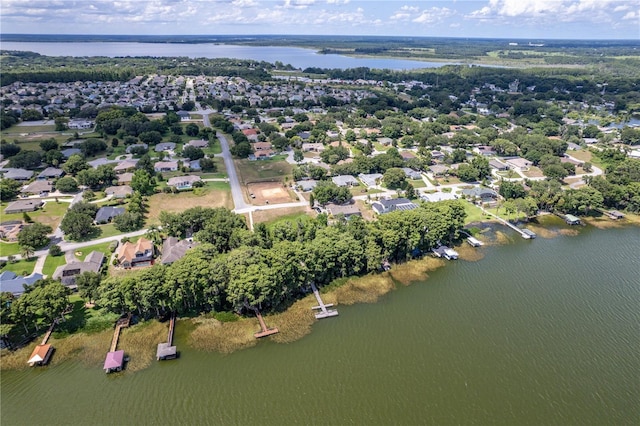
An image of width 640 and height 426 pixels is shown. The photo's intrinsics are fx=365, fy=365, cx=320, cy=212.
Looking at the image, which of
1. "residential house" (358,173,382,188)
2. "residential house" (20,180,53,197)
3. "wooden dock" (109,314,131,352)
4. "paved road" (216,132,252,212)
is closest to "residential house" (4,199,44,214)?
"residential house" (20,180,53,197)

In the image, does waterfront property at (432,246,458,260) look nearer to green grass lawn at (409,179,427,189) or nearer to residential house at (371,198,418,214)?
residential house at (371,198,418,214)

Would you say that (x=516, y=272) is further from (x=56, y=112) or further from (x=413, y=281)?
(x=56, y=112)

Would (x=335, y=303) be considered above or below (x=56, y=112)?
below

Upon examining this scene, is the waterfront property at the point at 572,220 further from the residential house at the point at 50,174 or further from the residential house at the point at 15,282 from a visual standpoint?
the residential house at the point at 50,174

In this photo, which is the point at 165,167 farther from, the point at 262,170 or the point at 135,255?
the point at 135,255

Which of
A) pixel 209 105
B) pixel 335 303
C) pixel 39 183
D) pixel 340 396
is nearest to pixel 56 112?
pixel 209 105

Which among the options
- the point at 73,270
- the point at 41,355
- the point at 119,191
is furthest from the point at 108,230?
the point at 41,355
